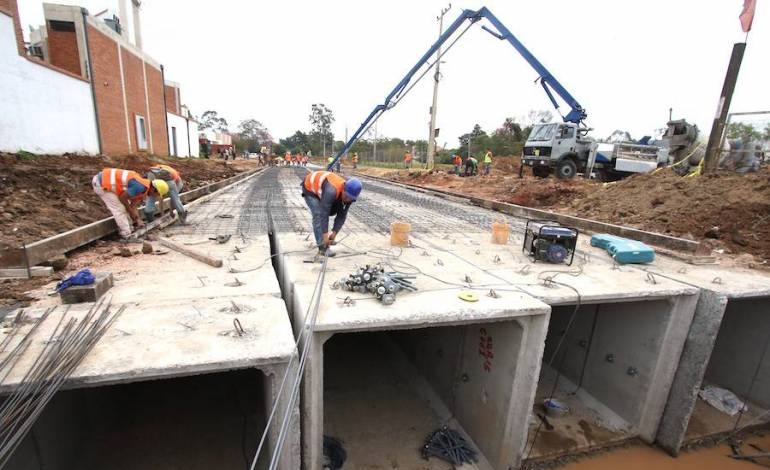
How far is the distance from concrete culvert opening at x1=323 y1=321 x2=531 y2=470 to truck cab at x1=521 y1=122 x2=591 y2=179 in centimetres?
1075

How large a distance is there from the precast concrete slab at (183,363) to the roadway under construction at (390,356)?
0.02 metres

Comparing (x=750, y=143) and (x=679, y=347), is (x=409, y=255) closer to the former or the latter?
(x=679, y=347)

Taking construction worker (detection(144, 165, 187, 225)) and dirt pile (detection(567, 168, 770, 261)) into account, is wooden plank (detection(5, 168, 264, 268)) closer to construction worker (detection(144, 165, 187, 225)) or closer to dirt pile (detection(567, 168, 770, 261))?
construction worker (detection(144, 165, 187, 225))

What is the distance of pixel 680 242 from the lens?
512 centimetres

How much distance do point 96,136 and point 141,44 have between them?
11347 millimetres

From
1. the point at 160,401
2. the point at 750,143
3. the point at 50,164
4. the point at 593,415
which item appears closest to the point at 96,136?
the point at 50,164

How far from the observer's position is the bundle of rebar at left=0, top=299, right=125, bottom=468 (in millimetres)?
1779

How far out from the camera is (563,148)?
13492 millimetres

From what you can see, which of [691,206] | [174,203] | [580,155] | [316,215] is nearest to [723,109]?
[691,206]

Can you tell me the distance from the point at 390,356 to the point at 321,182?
9.51 feet

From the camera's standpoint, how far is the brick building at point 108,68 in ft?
47.3

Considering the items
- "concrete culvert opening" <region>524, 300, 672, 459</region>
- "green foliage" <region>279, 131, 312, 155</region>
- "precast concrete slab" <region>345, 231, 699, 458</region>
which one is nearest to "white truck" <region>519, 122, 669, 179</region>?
"precast concrete slab" <region>345, 231, 699, 458</region>

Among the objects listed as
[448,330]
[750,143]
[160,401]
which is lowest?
[160,401]

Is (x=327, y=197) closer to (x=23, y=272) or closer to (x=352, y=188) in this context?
(x=352, y=188)
